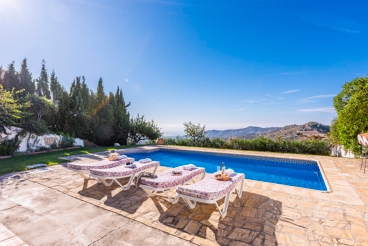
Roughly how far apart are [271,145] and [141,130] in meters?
12.2

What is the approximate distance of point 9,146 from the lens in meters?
10.9

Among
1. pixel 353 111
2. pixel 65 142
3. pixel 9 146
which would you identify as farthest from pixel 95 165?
pixel 353 111

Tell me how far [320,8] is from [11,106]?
17694 mm

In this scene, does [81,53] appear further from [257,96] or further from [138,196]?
[257,96]

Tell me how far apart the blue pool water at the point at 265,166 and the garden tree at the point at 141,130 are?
17.3 feet

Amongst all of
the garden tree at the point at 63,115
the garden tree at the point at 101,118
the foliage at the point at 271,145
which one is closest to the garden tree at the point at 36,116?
the garden tree at the point at 63,115

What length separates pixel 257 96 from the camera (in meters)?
24.3

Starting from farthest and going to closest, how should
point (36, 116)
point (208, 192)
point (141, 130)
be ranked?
1. point (141, 130)
2. point (36, 116)
3. point (208, 192)

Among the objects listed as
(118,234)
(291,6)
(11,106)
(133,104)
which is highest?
(291,6)

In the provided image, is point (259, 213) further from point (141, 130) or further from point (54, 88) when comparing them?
point (54, 88)

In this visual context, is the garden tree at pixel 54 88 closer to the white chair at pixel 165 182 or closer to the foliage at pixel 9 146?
the foliage at pixel 9 146

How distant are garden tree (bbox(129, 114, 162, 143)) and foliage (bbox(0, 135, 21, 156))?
8.88 m

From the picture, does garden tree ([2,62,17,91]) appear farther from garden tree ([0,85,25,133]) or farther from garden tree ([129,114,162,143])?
garden tree ([129,114,162,143])

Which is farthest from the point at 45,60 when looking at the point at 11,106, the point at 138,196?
the point at 138,196
